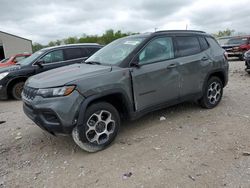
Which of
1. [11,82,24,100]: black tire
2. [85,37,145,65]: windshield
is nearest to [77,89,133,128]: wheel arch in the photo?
[85,37,145,65]: windshield

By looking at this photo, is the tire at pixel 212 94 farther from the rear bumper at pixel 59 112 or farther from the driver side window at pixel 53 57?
the driver side window at pixel 53 57

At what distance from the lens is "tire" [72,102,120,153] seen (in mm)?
3367

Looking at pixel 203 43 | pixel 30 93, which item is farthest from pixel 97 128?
pixel 203 43

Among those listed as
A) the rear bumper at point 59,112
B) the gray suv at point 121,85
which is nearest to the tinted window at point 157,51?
the gray suv at point 121,85

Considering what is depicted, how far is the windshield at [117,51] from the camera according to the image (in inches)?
158

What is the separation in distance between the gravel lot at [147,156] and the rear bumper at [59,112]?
1.75ft

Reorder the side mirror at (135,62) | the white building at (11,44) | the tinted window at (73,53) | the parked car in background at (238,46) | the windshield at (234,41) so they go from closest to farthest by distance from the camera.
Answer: the side mirror at (135,62) → the tinted window at (73,53) → the parked car in background at (238,46) → the windshield at (234,41) → the white building at (11,44)

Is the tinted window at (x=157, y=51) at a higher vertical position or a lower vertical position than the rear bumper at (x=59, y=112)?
higher

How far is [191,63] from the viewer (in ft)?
15.2

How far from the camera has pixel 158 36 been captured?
14.1ft

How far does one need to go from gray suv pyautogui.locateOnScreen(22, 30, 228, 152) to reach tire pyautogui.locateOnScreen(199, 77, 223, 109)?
2 cm

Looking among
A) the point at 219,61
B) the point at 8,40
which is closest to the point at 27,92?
the point at 219,61

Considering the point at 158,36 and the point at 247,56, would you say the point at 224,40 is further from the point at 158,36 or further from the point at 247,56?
the point at 158,36

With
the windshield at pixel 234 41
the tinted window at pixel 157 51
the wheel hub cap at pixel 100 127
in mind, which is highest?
the windshield at pixel 234 41
